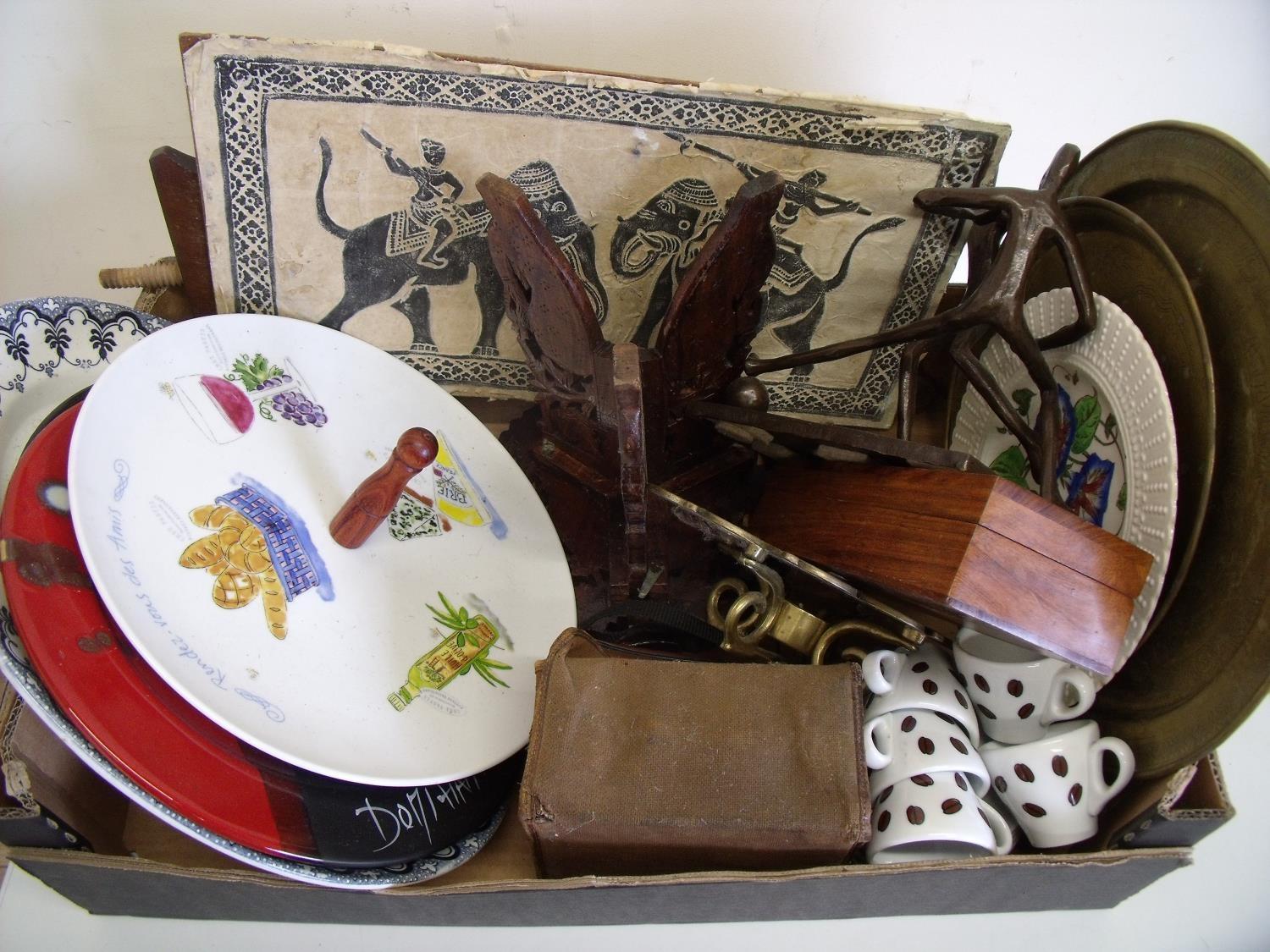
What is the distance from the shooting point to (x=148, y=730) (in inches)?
26.5

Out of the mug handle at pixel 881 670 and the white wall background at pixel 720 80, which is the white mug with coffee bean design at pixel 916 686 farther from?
the white wall background at pixel 720 80

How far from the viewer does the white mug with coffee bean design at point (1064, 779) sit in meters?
0.79

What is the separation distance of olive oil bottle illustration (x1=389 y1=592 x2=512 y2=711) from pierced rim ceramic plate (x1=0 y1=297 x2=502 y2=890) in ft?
0.48

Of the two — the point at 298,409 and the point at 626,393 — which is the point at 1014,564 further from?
the point at 298,409

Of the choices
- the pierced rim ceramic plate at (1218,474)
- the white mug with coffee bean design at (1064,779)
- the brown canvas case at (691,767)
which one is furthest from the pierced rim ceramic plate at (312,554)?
the pierced rim ceramic plate at (1218,474)

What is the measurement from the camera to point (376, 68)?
83 cm

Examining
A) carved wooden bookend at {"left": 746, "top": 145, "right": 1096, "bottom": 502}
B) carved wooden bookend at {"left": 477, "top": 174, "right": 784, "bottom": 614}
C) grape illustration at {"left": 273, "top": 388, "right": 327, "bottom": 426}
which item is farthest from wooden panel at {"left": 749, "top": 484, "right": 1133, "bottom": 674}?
grape illustration at {"left": 273, "top": 388, "right": 327, "bottom": 426}

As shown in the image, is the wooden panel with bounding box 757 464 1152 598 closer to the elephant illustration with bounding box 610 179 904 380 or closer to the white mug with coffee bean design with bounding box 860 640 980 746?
the white mug with coffee bean design with bounding box 860 640 980 746

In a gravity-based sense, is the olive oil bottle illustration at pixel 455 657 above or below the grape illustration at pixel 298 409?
below

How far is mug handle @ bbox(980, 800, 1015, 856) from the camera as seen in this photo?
2.59 ft

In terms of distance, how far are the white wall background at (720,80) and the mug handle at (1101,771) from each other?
0.23 meters

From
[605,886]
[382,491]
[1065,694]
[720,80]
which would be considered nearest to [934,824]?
[1065,694]

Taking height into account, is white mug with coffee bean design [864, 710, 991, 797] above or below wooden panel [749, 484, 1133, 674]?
below

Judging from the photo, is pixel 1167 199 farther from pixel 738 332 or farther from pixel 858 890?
pixel 858 890
